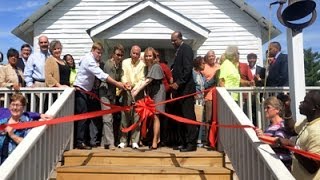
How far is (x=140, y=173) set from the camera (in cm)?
559

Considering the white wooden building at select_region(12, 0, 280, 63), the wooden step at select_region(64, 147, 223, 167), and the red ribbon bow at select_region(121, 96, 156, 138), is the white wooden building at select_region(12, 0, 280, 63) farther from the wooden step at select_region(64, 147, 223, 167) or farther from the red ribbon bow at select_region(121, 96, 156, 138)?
the wooden step at select_region(64, 147, 223, 167)

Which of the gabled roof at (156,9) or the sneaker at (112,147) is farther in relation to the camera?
the gabled roof at (156,9)

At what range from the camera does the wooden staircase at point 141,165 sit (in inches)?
219

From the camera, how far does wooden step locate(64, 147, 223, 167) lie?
605 cm

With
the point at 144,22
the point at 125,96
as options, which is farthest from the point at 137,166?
the point at 144,22

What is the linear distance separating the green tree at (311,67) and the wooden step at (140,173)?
65608 mm

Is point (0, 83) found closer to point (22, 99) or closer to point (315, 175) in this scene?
point (22, 99)

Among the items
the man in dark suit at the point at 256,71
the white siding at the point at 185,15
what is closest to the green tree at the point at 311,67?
the white siding at the point at 185,15

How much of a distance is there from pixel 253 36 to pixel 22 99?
9787 mm

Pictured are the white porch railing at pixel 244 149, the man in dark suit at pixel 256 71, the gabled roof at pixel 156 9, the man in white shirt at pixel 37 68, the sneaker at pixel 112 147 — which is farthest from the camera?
the gabled roof at pixel 156 9

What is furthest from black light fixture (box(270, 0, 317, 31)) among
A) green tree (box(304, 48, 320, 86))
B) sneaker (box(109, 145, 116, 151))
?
green tree (box(304, 48, 320, 86))

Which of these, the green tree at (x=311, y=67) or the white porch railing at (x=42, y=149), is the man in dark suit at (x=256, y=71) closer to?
the white porch railing at (x=42, y=149)

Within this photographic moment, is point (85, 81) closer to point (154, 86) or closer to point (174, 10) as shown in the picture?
point (154, 86)

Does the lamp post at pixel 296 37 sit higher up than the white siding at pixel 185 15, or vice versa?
the white siding at pixel 185 15
